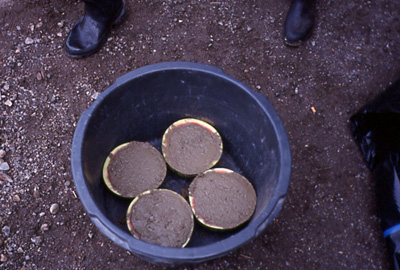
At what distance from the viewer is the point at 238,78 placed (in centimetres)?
198

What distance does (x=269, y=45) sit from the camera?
209cm

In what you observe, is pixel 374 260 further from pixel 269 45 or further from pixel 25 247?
pixel 25 247

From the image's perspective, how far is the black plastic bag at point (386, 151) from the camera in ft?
5.13

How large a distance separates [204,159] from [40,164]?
2.74 ft

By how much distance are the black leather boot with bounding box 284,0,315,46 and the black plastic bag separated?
1.91 feet

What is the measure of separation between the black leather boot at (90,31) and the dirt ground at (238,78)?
0.06 m

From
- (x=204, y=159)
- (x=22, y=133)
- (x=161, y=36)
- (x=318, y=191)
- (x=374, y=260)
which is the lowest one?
(x=374, y=260)

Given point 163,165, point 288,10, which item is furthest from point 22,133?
point 288,10

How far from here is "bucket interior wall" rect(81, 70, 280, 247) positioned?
50.1 inches

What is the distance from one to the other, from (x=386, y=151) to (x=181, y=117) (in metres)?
1.01

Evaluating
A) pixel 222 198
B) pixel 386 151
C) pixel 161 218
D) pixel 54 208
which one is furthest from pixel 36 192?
pixel 386 151

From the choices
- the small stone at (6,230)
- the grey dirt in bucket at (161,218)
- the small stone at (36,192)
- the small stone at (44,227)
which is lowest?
the small stone at (6,230)

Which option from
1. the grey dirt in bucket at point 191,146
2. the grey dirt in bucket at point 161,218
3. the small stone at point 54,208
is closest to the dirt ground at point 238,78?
the small stone at point 54,208

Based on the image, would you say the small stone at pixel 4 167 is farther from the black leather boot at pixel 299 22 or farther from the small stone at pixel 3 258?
the black leather boot at pixel 299 22
